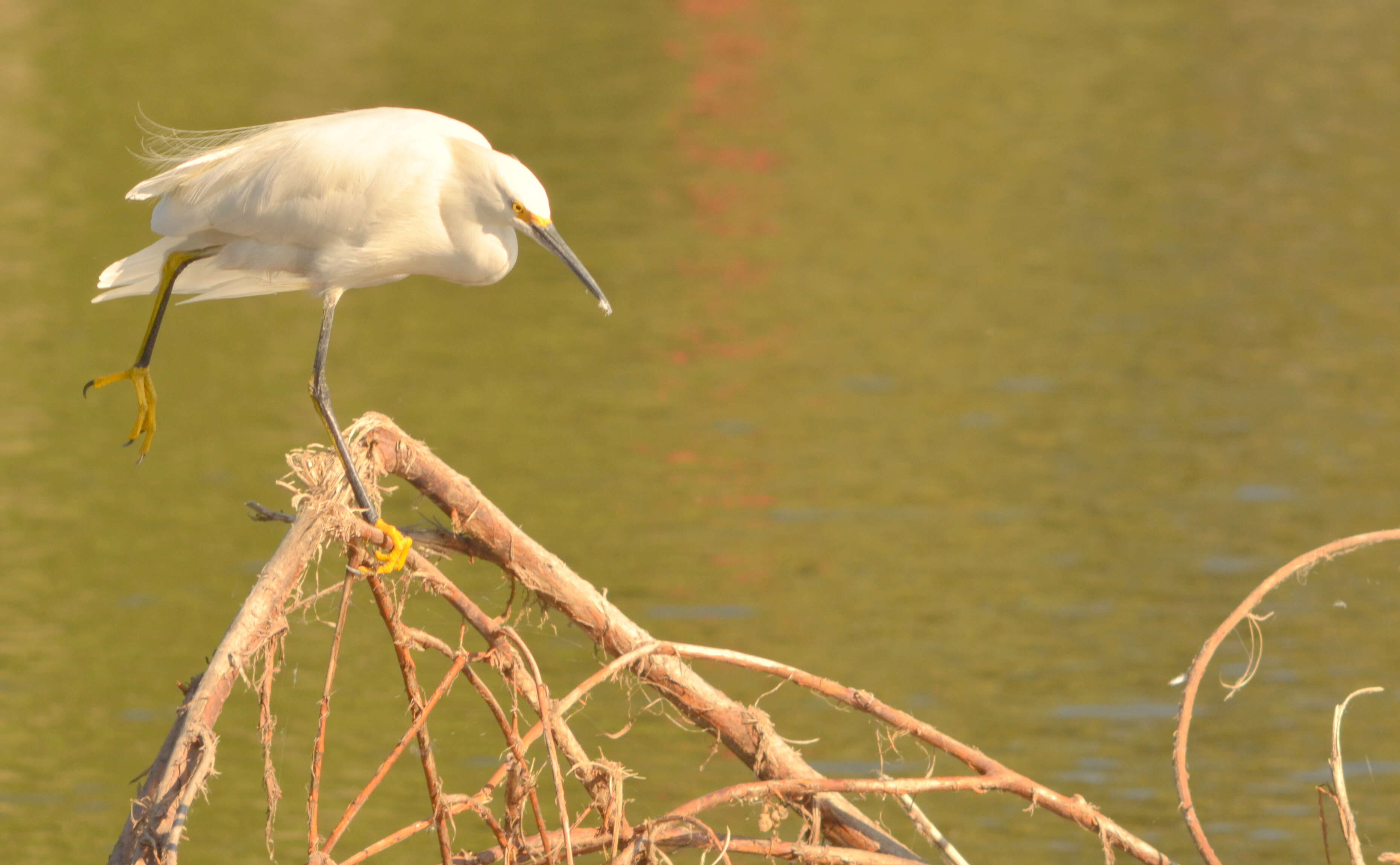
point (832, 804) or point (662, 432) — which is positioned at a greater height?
point (832, 804)

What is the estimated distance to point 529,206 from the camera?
5.31 meters

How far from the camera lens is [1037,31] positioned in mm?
28500

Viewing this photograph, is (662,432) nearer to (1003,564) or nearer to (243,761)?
(1003,564)

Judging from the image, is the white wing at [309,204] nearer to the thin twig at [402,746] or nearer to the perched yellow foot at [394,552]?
the perched yellow foot at [394,552]

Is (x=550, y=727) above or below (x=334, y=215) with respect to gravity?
below

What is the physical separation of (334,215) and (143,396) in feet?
3.08

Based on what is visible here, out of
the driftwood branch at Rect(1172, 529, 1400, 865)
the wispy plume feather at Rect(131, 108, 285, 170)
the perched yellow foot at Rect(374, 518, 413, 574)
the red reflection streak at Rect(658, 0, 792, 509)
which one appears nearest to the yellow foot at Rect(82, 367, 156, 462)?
the wispy plume feather at Rect(131, 108, 285, 170)

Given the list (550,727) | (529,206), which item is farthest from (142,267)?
(550,727)

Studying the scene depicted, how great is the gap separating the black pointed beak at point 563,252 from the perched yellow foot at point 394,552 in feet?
2.99

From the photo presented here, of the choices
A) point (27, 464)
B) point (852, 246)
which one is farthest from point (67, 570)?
point (852, 246)

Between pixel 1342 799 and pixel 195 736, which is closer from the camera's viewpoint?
pixel 195 736

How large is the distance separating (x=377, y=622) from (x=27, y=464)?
→ 3771mm

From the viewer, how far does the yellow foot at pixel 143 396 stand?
581cm

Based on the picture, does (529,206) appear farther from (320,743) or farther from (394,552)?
(320,743)
